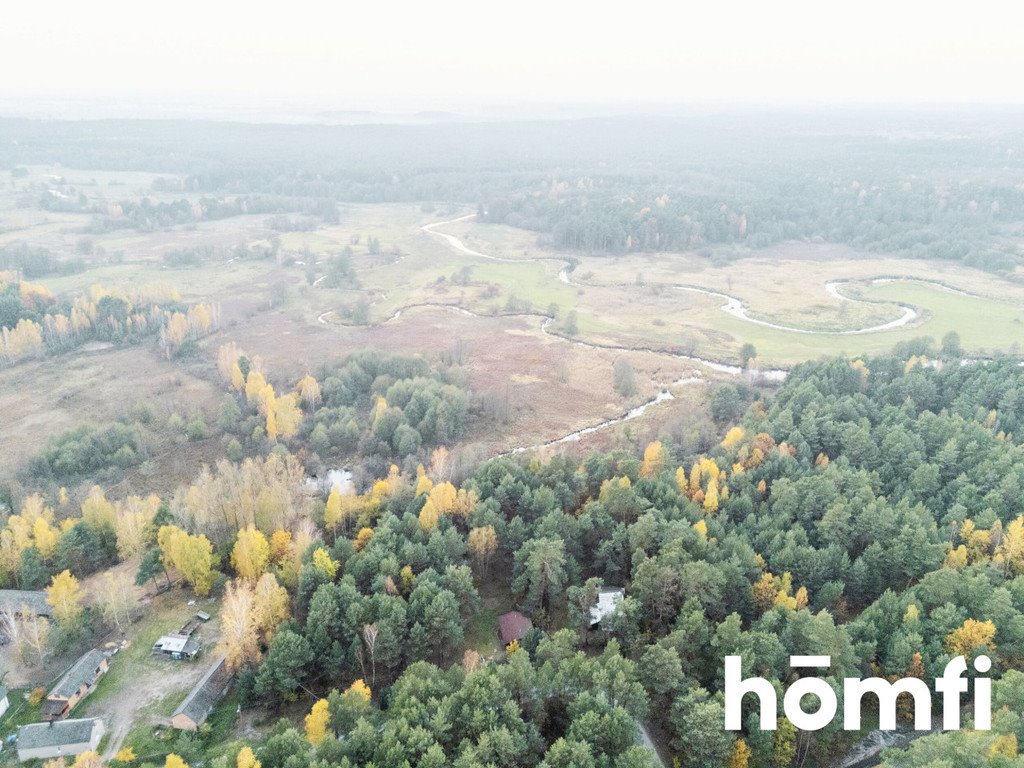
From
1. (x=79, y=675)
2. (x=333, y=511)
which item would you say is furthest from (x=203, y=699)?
(x=333, y=511)

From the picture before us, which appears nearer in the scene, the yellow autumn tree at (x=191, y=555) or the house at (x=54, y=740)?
the house at (x=54, y=740)

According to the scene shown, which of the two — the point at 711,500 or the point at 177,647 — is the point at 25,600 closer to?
the point at 177,647

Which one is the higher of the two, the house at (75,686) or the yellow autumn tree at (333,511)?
the yellow autumn tree at (333,511)

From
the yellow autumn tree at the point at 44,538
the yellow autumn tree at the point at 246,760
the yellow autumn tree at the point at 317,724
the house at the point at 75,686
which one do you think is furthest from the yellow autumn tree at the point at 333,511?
the yellow autumn tree at the point at 246,760

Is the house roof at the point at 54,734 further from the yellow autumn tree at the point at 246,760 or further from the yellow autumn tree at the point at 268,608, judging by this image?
the yellow autumn tree at the point at 246,760

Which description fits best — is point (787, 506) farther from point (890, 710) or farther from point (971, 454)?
point (971, 454)

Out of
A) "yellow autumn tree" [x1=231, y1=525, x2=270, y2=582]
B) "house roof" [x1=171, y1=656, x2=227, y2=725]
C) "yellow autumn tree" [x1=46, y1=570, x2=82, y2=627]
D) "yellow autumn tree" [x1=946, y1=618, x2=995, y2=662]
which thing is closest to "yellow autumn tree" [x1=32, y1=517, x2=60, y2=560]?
"yellow autumn tree" [x1=46, y1=570, x2=82, y2=627]

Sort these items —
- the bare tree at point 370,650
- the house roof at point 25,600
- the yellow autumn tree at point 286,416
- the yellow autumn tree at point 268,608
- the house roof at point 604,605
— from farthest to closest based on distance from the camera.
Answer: the yellow autumn tree at point 286,416 → the house roof at point 25,600 → the house roof at point 604,605 → the yellow autumn tree at point 268,608 → the bare tree at point 370,650
